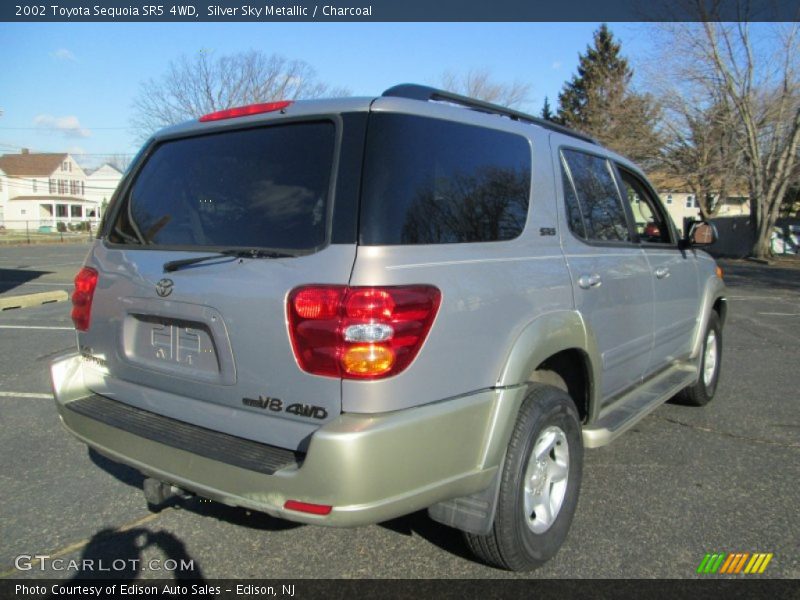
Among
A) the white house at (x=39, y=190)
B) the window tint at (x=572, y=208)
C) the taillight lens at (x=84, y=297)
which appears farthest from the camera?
the white house at (x=39, y=190)

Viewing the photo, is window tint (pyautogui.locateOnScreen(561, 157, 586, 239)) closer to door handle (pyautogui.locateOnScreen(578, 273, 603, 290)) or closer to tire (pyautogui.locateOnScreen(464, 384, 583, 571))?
door handle (pyautogui.locateOnScreen(578, 273, 603, 290))

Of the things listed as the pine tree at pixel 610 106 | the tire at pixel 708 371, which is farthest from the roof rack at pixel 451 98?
the pine tree at pixel 610 106

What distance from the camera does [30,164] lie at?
66.6 meters

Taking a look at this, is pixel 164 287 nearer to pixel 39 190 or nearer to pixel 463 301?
pixel 463 301

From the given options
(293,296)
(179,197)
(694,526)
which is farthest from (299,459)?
(694,526)

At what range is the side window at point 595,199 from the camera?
10.6 feet

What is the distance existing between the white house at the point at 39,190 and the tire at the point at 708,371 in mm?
64658

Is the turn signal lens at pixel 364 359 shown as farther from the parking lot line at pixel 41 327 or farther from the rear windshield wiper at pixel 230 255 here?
the parking lot line at pixel 41 327

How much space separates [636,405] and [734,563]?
989mm

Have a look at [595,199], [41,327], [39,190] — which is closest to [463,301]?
[595,199]

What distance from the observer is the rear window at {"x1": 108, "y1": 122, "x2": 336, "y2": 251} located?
2.31 meters

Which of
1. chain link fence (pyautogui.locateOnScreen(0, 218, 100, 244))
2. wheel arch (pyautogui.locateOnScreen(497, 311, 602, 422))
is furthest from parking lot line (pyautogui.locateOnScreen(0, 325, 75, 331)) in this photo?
chain link fence (pyautogui.locateOnScreen(0, 218, 100, 244))
